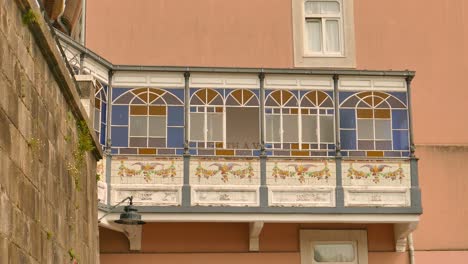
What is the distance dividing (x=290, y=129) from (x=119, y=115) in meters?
3.83

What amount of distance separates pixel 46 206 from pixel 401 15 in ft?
60.1

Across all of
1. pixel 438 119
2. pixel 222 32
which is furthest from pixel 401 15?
pixel 222 32

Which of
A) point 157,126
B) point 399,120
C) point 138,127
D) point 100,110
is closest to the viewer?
point 100,110

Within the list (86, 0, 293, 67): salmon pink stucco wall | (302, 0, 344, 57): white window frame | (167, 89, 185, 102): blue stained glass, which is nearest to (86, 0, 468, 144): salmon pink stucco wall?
(86, 0, 293, 67): salmon pink stucco wall

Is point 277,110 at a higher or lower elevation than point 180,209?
higher

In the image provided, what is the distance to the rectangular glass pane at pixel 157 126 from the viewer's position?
2381cm

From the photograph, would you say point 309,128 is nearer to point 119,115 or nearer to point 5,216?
point 119,115

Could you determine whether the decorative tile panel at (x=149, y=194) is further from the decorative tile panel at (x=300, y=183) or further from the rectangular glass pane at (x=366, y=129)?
the rectangular glass pane at (x=366, y=129)

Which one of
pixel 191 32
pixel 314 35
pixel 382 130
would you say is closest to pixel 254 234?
pixel 382 130

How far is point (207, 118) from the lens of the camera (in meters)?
24.1

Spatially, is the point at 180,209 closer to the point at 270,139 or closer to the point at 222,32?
the point at 270,139

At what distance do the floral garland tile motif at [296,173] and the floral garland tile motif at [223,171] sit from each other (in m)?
0.53

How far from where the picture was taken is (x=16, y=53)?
920 centimetres

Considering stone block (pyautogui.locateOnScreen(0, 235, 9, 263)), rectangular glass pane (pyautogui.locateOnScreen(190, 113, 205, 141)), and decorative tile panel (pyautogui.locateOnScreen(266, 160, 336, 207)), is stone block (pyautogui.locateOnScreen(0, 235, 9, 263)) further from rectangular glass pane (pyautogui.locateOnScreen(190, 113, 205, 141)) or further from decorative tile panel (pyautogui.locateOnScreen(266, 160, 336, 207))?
rectangular glass pane (pyautogui.locateOnScreen(190, 113, 205, 141))
